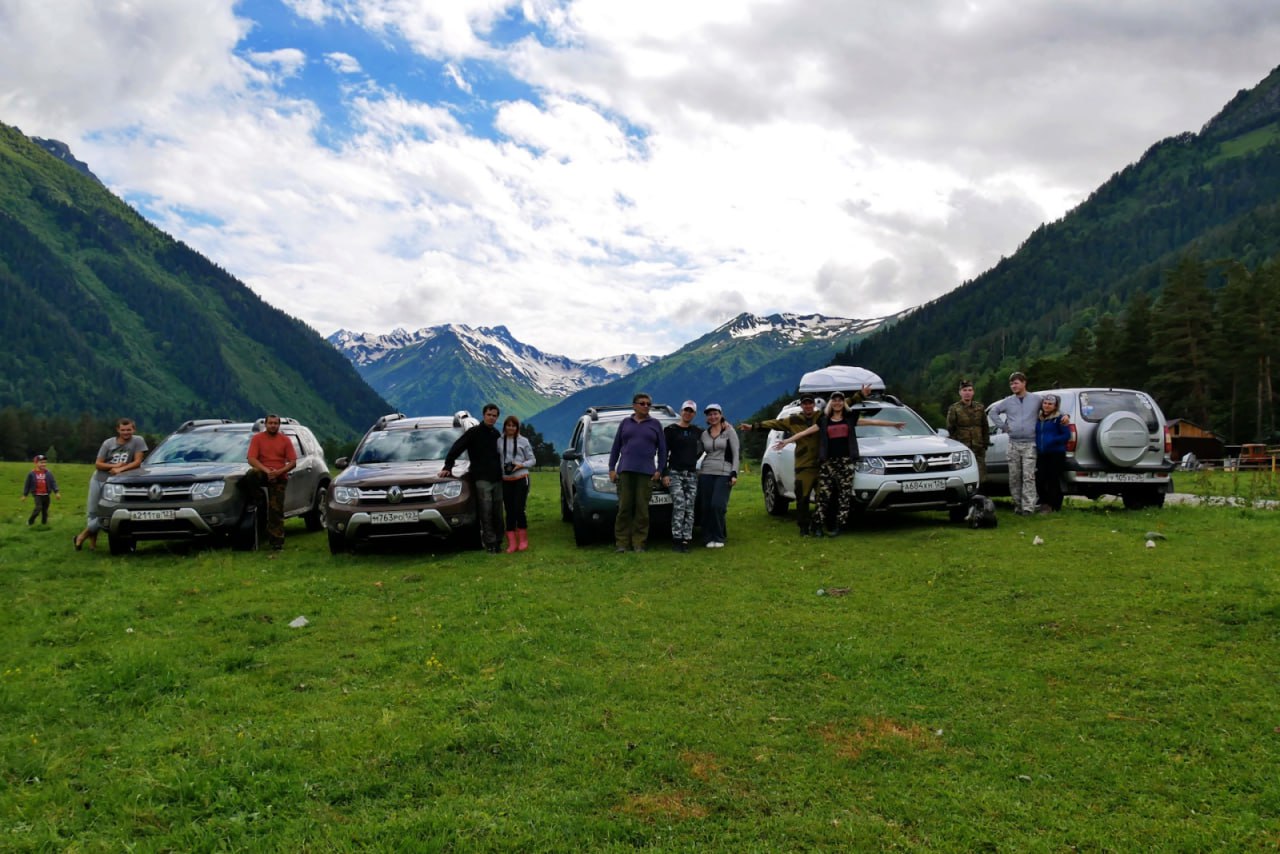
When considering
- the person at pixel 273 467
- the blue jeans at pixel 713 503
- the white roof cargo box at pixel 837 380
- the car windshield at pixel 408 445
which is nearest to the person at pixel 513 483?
the car windshield at pixel 408 445

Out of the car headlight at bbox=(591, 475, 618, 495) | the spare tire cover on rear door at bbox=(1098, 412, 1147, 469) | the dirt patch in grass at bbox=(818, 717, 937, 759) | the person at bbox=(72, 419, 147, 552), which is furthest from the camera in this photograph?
the person at bbox=(72, 419, 147, 552)

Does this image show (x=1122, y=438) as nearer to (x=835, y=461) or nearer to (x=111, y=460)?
(x=835, y=461)

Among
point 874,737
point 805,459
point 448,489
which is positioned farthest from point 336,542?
point 874,737

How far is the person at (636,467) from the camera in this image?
1090cm

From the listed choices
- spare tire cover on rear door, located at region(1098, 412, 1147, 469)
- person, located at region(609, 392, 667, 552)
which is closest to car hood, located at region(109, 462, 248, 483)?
person, located at region(609, 392, 667, 552)

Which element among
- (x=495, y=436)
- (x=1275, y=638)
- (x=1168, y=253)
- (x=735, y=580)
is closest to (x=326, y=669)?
(x=735, y=580)

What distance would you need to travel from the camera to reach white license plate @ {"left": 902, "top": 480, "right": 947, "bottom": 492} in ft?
36.9

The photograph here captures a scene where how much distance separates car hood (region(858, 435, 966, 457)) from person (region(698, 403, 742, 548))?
1983 mm

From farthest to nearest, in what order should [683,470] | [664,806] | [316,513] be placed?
1. [316,513]
2. [683,470]
3. [664,806]

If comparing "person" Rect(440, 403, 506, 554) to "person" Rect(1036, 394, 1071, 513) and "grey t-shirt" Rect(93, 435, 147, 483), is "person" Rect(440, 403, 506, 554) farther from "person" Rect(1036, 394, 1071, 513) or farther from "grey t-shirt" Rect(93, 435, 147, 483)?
"person" Rect(1036, 394, 1071, 513)

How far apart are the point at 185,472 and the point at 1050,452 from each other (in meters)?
13.6

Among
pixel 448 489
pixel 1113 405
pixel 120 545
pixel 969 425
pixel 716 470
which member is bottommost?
pixel 120 545

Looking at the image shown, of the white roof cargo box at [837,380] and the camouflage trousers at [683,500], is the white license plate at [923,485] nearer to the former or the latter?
the camouflage trousers at [683,500]

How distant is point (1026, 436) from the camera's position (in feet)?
39.7
